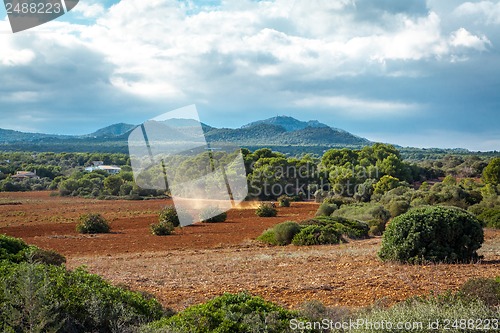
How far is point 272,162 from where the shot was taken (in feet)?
174

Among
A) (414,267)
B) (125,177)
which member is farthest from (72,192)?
(414,267)

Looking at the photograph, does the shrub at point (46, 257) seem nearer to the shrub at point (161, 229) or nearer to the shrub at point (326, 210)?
the shrub at point (161, 229)

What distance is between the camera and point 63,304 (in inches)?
202

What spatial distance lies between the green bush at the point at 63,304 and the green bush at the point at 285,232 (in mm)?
13744

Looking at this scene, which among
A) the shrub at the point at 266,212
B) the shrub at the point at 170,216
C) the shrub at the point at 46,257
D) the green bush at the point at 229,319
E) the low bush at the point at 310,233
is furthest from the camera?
the shrub at the point at 266,212

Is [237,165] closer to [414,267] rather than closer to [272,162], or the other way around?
[272,162]

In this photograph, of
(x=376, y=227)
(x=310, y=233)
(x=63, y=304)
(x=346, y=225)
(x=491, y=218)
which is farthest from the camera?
(x=376, y=227)

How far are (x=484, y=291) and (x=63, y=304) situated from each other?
5.16 meters

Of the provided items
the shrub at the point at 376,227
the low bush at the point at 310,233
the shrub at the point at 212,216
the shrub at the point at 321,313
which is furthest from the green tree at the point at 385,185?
the shrub at the point at 321,313

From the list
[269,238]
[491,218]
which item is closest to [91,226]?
[269,238]

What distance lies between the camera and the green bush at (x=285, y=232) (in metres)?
19.7

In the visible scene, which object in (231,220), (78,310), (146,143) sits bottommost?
(231,220)

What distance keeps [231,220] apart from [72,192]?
116 ft

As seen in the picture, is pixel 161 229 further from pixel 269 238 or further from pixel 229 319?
pixel 229 319
